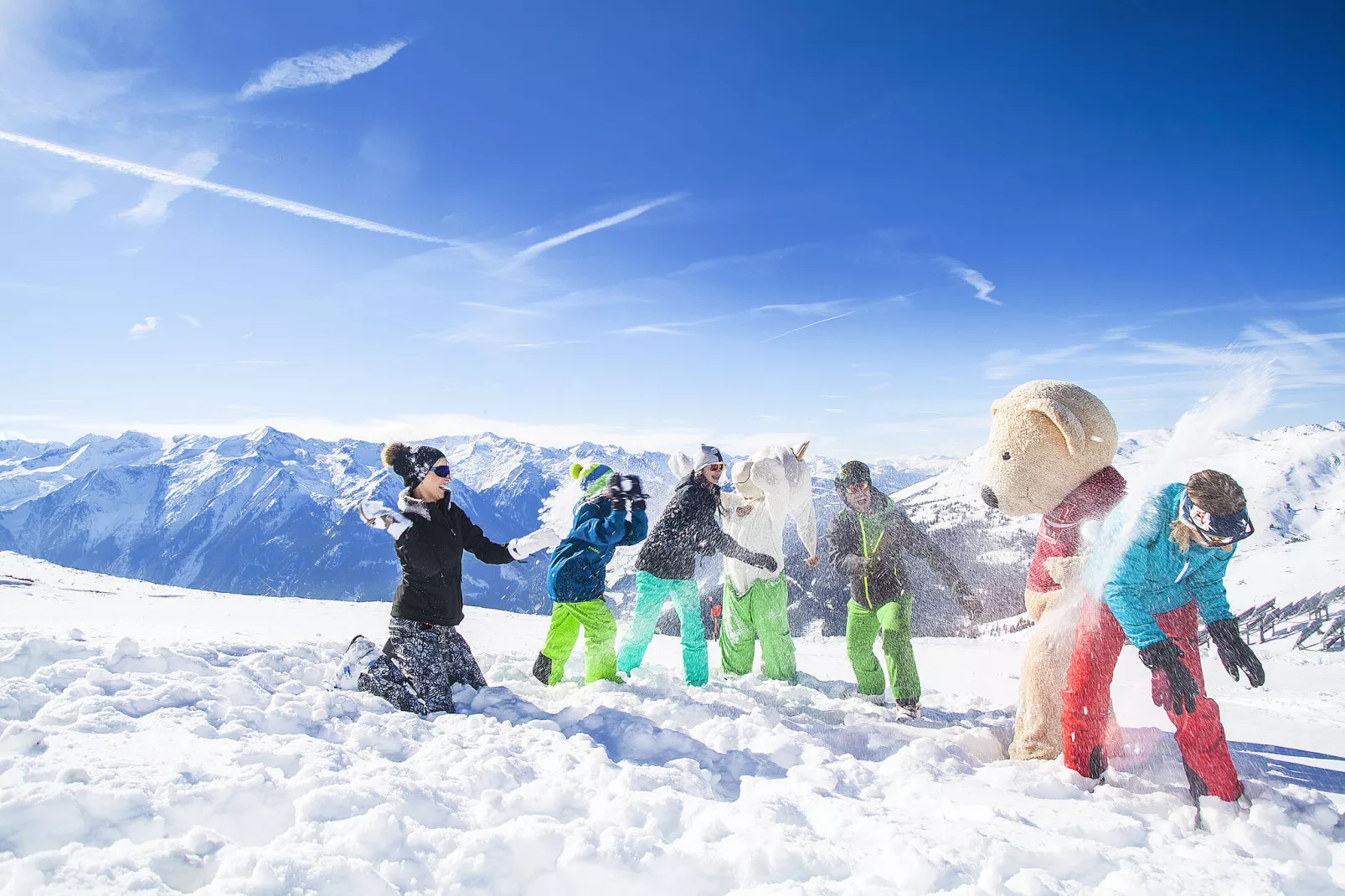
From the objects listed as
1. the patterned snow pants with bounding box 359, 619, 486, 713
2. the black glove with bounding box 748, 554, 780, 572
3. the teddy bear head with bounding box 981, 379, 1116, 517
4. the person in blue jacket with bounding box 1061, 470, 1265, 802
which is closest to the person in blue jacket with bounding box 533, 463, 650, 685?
the patterned snow pants with bounding box 359, 619, 486, 713

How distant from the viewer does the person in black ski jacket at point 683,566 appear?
5266 mm

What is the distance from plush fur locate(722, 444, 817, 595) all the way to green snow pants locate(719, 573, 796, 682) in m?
0.09

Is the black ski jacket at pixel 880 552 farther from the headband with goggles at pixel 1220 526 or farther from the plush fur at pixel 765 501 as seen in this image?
the headband with goggles at pixel 1220 526

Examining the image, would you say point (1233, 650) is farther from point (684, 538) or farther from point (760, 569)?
point (684, 538)

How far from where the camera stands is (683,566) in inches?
212

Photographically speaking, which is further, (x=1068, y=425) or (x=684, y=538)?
(x=684, y=538)

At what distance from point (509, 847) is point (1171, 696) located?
301cm

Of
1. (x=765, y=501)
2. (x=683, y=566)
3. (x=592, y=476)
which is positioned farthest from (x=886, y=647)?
(x=592, y=476)

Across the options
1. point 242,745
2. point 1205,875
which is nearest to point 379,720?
point 242,745

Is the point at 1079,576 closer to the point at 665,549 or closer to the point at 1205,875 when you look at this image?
the point at 1205,875

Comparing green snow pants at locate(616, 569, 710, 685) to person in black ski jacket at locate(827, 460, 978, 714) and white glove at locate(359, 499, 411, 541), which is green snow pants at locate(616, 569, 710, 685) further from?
white glove at locate(359, 499, 411, 541)

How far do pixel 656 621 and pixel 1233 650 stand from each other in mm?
3719

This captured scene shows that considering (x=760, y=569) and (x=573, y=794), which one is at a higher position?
(x=760, y=569)

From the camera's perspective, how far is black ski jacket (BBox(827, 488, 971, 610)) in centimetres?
493
